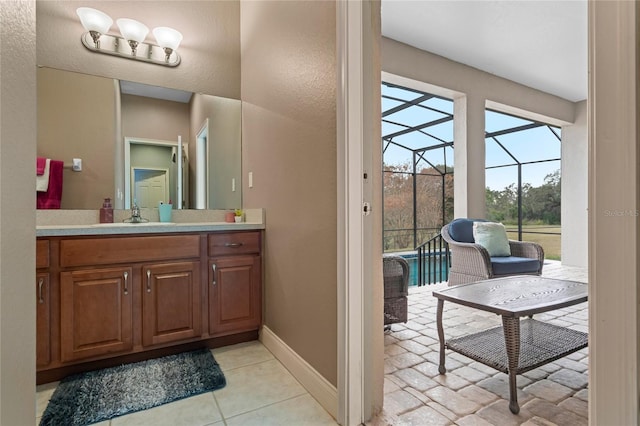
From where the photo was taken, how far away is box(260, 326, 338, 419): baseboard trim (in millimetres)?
1539

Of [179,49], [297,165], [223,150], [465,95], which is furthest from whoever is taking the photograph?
[465,95]

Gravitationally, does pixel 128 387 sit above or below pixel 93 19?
below

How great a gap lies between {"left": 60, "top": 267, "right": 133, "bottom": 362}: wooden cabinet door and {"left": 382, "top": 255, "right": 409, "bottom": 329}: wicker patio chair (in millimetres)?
1731

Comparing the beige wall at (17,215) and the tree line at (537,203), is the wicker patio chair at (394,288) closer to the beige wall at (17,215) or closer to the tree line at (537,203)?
the beige wall at (17,215)

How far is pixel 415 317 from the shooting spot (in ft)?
9.68

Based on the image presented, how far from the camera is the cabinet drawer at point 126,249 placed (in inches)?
72.2

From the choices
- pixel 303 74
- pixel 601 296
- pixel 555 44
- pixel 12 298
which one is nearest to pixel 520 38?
pixel 555 44

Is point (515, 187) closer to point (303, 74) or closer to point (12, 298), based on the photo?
point (303, 74)

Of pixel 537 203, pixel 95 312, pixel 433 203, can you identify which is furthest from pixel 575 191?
pixel 95 312

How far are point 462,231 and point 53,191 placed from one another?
3.89 m

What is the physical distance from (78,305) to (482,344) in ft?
7.71

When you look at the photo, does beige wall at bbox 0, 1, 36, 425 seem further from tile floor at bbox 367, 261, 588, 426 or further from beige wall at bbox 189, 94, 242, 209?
beige wall at bbox 189, 94, 242, 209

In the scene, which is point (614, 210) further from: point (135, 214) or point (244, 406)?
point (135, 214)

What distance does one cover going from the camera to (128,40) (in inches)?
93.0
